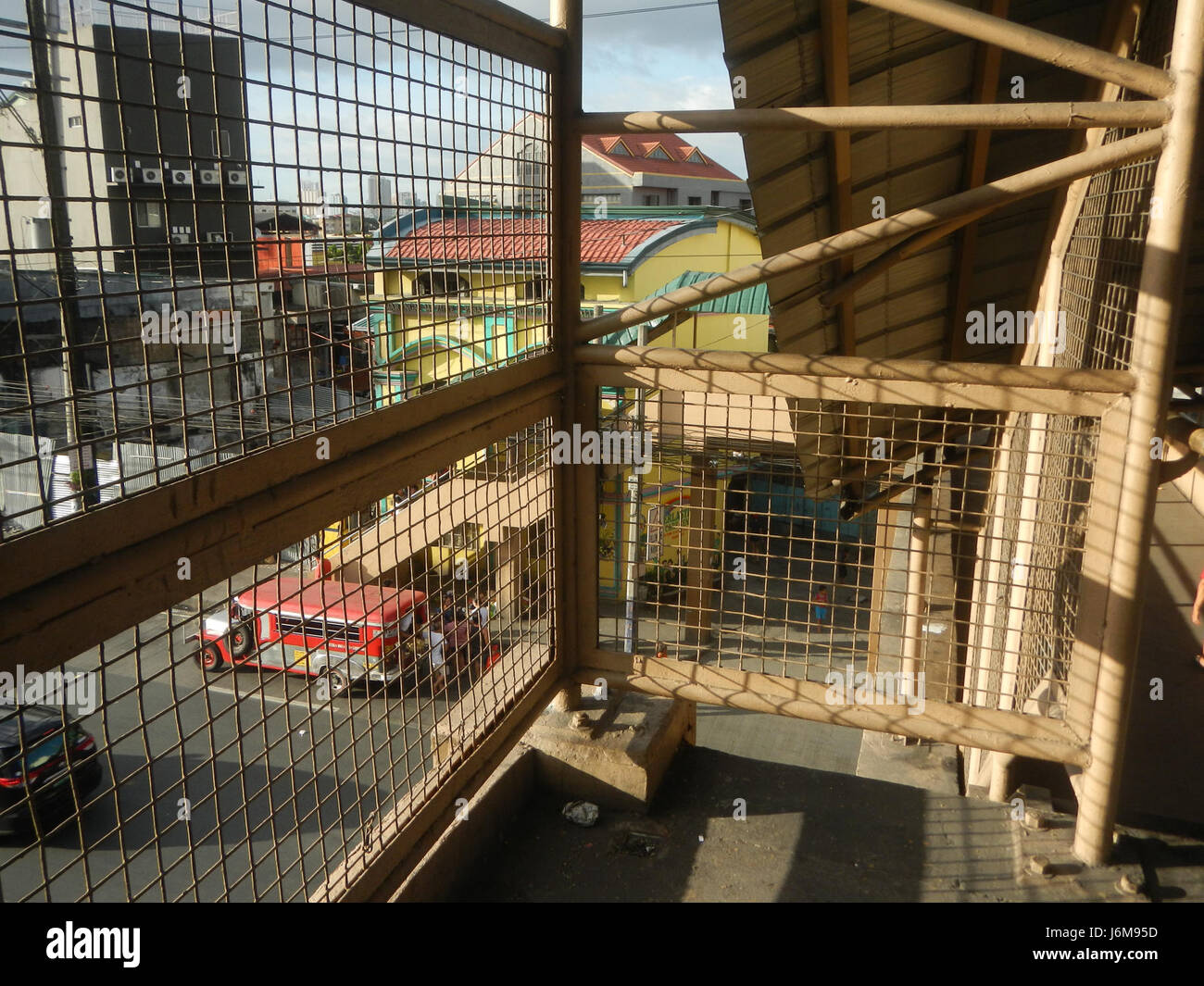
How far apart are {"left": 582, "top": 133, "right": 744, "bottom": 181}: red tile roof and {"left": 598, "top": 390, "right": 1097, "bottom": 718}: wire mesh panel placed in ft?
57.1

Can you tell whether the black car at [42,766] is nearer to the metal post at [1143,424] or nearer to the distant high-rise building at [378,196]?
the distant high-rise building at [378,196]

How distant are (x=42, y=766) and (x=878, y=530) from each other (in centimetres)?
525

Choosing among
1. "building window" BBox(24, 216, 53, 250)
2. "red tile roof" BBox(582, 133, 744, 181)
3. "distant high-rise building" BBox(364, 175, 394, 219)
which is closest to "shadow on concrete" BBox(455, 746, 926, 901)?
"distant high-rise building" BBox(364, 175, 394, 219)

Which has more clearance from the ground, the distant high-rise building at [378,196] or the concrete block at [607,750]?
the distant high-rise building at [378,196]

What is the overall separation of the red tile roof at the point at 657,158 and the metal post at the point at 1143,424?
22.5m

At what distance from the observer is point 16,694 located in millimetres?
1604

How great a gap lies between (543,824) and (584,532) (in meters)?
1.13

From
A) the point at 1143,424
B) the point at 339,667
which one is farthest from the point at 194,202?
the point at 1143,424

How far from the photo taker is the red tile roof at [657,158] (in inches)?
1005

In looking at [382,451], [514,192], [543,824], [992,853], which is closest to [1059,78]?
[514,192]

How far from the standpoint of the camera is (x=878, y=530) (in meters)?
6.88

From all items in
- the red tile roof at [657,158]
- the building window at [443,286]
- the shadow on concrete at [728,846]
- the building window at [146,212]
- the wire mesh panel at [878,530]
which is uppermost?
the red tile roof at [657,158]

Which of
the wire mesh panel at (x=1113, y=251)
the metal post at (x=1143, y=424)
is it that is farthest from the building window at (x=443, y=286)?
the wire mesh panel at (x=1113, y=251)

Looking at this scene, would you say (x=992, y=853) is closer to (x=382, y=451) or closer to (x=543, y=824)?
(x=543, y=824)
